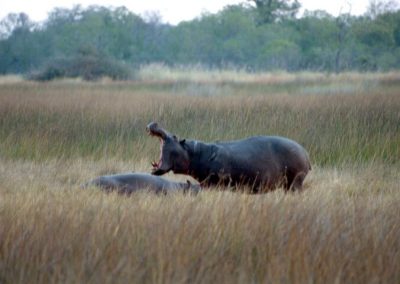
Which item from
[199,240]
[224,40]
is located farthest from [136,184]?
[224,40]

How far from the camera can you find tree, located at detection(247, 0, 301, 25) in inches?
1794

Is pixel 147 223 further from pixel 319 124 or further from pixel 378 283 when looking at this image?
pixel 319 124

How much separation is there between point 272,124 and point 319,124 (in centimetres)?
64

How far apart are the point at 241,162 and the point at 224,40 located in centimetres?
3653

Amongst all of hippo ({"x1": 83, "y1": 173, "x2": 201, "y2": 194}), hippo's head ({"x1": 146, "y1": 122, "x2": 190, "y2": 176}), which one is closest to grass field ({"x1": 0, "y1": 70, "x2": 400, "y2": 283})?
hippo's head ({"x1": 146, "y1": 122, "x2": 190, "y2": 176})

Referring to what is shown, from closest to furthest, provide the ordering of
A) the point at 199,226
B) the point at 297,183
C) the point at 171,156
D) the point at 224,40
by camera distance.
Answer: the point at 199,226 → the point at 171,156 → the point at 297,183 → the point at 224,40

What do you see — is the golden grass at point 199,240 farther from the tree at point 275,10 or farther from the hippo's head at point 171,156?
the tree at point 275,10

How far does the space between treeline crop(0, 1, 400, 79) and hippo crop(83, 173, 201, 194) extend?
27.0 metres

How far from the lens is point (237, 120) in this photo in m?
12.0

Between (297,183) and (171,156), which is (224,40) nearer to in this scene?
(297,183)

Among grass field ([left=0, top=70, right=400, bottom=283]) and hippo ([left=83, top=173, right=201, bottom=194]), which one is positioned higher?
grass field ([left=0, top=70, right=400, bottom=283])

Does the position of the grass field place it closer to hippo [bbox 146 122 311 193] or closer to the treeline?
hippo [bbox 146 122 311 193]

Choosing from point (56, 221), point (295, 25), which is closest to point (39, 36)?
point (295, 25)

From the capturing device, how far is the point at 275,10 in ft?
151
